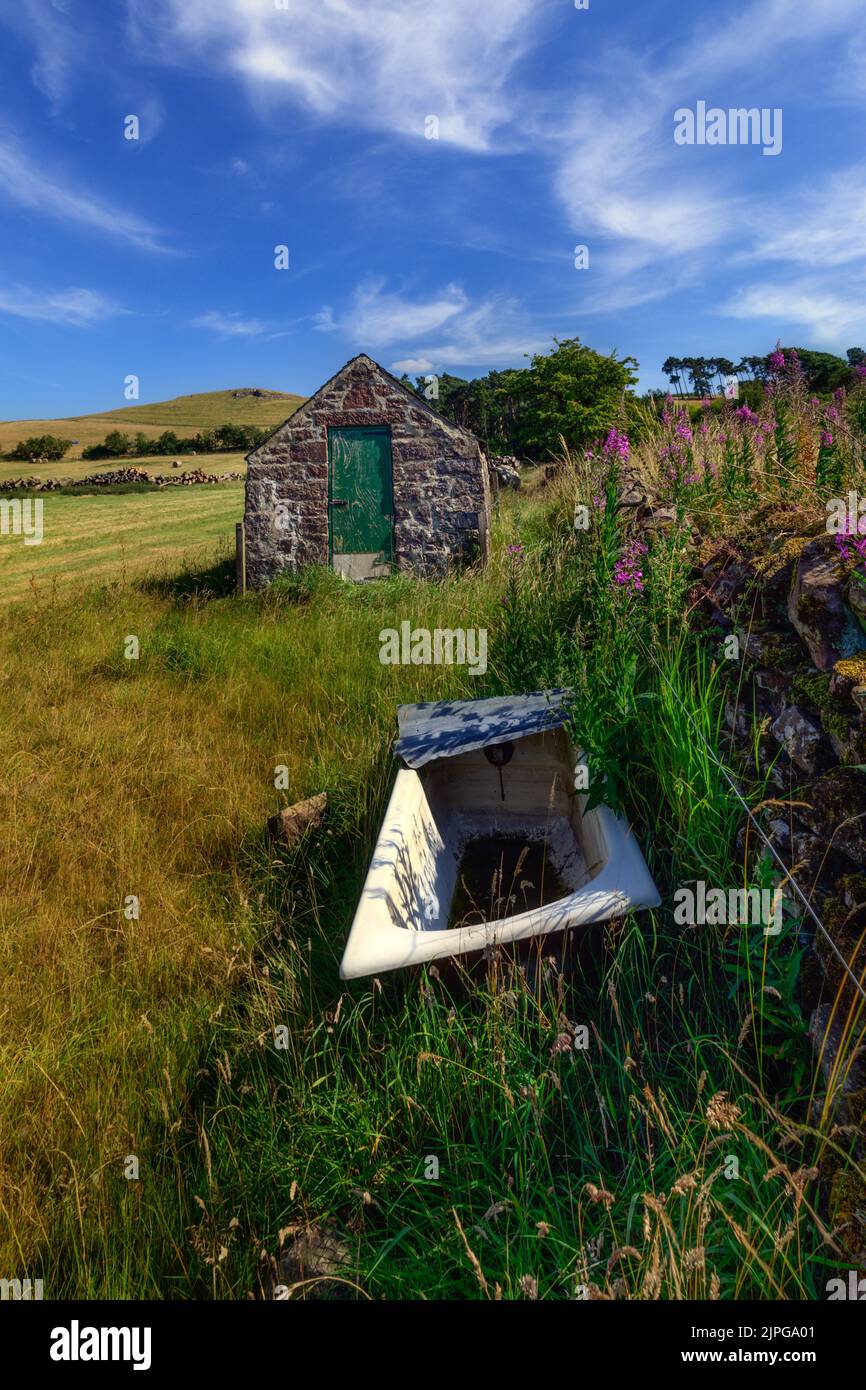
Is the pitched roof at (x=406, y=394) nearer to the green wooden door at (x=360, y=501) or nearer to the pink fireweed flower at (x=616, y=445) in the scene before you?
the green wooden door at (x=360, y=501)

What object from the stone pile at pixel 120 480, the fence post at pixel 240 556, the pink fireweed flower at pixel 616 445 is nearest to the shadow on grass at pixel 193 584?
the fence post at pixel 240 556

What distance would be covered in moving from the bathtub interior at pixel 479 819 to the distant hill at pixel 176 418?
5105cm

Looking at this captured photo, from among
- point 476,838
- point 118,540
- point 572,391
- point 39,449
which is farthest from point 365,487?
point 39,449

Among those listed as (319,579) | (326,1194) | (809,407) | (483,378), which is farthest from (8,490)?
(326,1194)

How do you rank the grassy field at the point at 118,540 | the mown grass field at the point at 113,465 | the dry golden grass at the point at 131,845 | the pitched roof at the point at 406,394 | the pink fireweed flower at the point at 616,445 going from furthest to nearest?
the mown grass field at the point at 113,465, the grassy field at the point at 118,540, the pitched roof at the point at 406,394, the pink fireweed flower at the point at 616,445, the dry golden grass at the point at 131,845

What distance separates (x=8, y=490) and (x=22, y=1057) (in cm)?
4084

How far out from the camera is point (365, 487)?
1056 centimetres

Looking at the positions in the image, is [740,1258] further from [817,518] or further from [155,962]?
[817,518]

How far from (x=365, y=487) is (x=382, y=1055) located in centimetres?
931

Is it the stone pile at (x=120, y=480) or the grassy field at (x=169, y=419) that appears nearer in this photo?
the stone pile at (x=120, y=480)

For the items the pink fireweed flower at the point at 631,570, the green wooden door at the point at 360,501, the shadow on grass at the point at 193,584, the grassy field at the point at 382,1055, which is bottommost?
the grassy field at the point at 382,1055

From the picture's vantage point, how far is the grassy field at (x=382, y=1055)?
5.56 ft

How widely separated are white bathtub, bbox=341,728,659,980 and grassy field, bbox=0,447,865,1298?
151mm

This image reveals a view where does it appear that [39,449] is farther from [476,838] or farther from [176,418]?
[476,838]
